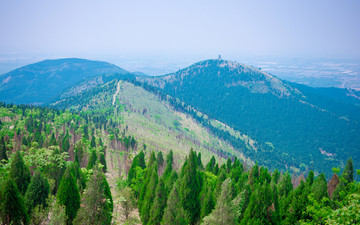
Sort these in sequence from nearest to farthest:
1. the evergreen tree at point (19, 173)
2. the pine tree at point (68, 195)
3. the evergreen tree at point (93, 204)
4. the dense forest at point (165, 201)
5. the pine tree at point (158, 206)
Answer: the dense forest at point (165, 201), the evergreen tree at point (93, 204), the pine tree at point (68, 195), the evergreen tree at point (19, 173), the pine tree at point (158, 206)

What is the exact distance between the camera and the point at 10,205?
84.7ft

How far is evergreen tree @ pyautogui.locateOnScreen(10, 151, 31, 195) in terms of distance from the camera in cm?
3412

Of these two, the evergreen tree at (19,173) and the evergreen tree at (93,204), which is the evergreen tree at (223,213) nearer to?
the evergreen tree at (93,204)

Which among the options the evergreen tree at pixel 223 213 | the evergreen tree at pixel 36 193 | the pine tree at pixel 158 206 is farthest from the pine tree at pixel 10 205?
the evergreen tree at pixel 223 213

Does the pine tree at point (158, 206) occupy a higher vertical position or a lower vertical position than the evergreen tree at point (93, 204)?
lower

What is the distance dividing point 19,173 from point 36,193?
5.96 m

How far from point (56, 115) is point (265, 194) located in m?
136

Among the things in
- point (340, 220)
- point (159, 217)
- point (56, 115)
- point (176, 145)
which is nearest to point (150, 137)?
point (176, 145)

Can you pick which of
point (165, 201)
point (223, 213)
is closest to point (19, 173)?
point (165, 201)

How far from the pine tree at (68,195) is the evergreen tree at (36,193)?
294 centimetres

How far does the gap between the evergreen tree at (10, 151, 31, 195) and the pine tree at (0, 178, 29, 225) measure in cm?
912

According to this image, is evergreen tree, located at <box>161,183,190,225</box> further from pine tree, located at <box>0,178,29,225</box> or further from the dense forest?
pine tree, located at <box>0,178,29,225</box>

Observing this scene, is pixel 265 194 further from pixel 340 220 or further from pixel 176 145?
pixel 176 145

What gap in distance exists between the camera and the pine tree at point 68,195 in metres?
29.8
